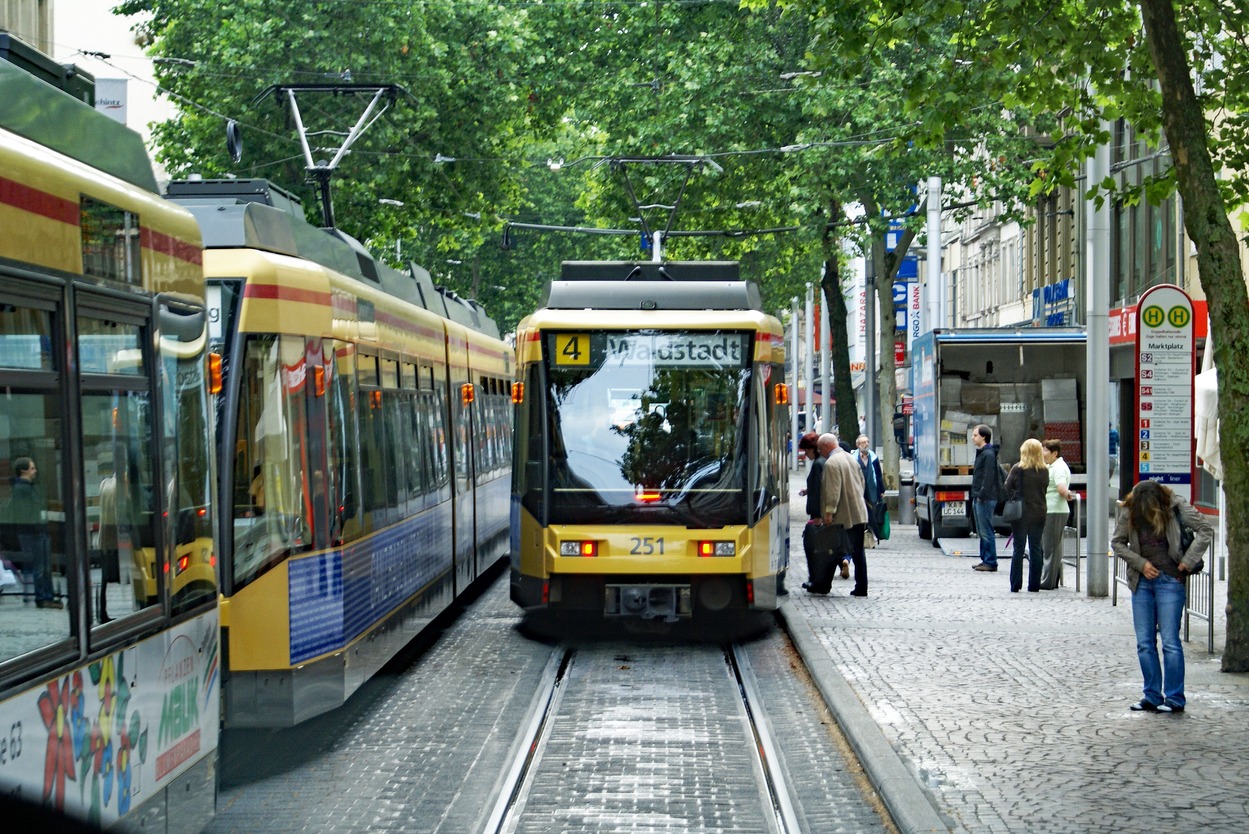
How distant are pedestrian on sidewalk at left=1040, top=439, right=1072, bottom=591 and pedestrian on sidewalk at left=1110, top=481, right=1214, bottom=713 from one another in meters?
7.62


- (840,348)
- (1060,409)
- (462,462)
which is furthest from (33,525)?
(840,348)

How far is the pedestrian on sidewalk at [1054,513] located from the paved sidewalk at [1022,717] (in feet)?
3.57

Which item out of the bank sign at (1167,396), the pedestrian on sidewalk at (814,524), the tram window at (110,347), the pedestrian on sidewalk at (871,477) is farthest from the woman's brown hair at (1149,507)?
the pedestrian on sidewalk at (871,477)

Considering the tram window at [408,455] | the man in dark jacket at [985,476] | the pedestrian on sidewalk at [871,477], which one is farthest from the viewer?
the pedestrian on sidewalk at [871,477]

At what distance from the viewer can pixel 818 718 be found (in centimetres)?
1123

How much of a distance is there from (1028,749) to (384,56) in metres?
23.3

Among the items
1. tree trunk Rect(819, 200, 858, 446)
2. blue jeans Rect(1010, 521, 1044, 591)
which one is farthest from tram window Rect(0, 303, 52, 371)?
tree trunk Rect(819, 200, 858, 446)

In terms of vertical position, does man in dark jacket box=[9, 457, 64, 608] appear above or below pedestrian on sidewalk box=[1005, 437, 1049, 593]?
above

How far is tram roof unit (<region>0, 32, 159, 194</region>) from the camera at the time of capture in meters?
5.17

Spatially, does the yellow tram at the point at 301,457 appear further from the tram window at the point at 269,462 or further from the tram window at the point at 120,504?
the tram window at the point at 120,504

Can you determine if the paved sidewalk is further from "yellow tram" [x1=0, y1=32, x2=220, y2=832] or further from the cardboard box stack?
the cardboard box stack

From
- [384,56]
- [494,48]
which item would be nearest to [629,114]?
[494,48]

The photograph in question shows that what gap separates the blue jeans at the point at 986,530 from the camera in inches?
854

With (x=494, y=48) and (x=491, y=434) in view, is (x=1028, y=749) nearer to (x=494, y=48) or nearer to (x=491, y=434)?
(x=491, y=434)
